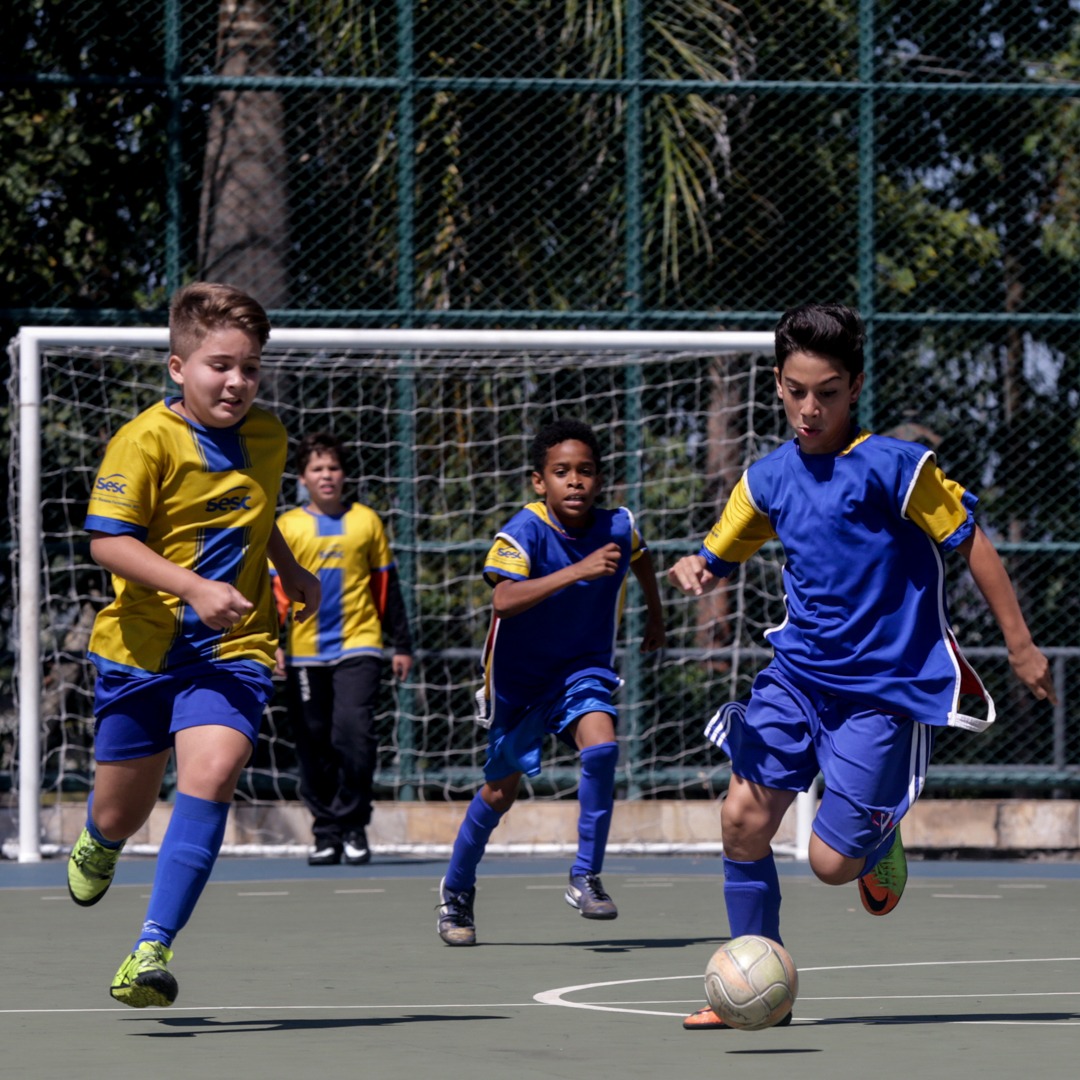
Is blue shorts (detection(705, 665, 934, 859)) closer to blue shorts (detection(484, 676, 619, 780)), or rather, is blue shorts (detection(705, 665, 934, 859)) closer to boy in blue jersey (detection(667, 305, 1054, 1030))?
boy in blue jersey (detection(667, 305, 1054, 1030))

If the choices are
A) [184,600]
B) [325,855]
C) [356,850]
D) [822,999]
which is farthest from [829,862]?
[325,855]

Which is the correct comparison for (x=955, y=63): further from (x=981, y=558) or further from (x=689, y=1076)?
(x=689, y=1076)

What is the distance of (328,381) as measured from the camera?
1209cm

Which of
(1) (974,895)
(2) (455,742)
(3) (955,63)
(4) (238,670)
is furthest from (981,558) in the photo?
(3) (955,63)

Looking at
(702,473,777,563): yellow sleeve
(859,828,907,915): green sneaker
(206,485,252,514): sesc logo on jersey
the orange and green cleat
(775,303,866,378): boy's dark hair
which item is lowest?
the orange and green cleat

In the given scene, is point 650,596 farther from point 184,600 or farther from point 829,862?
point 184,600

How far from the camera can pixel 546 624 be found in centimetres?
775

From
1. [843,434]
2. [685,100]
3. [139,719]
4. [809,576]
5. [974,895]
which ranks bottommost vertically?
[974,895]

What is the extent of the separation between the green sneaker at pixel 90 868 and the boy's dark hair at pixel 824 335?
2082 millimetres

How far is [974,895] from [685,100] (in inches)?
201

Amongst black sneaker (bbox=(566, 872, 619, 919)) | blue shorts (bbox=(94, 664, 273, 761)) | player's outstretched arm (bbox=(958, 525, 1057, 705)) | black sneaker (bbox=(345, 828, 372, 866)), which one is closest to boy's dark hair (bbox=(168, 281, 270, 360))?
blue shorts (bbox=(94, 664, 273, 761))

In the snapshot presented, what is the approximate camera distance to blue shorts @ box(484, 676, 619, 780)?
7555 mm

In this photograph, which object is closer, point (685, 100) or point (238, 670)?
point (238, 670)

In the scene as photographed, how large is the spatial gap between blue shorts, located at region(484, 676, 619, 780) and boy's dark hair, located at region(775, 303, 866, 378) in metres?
2.44
